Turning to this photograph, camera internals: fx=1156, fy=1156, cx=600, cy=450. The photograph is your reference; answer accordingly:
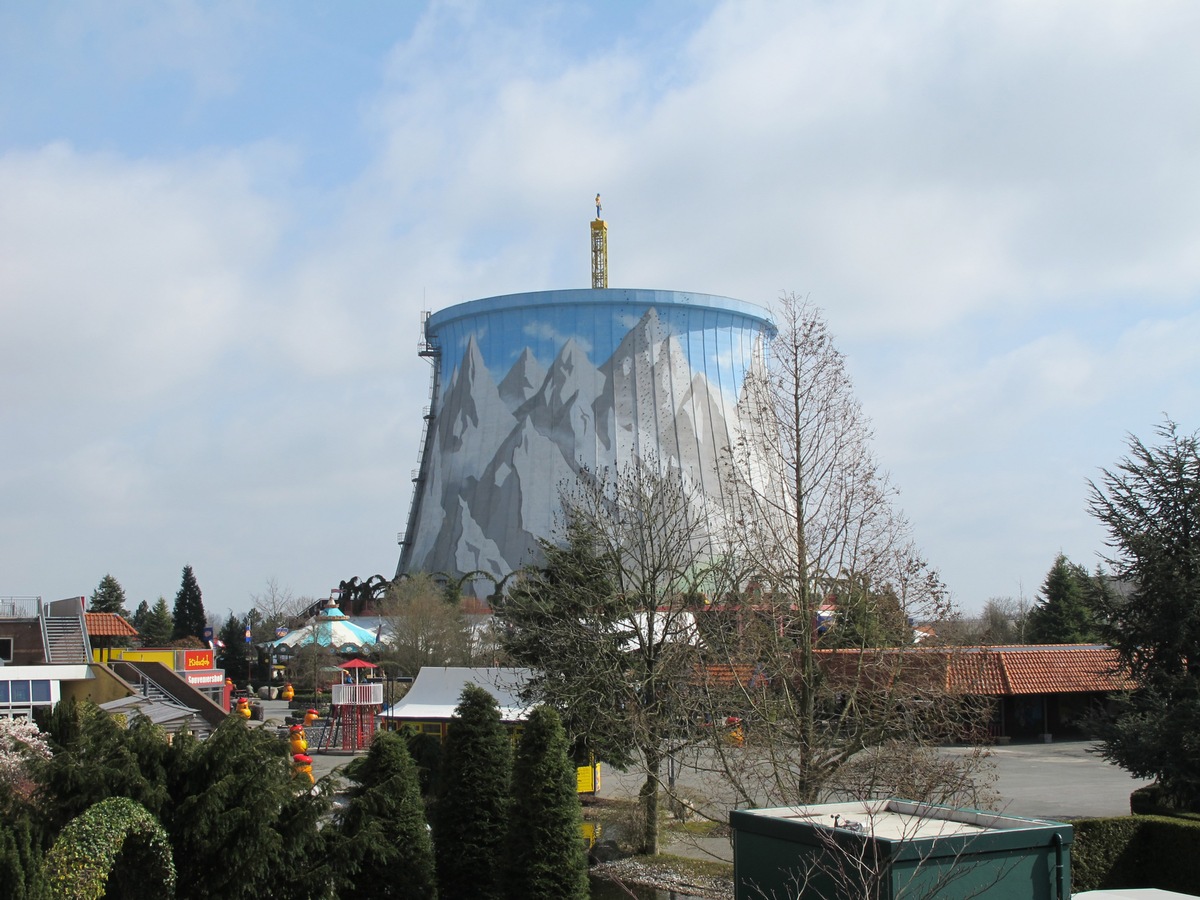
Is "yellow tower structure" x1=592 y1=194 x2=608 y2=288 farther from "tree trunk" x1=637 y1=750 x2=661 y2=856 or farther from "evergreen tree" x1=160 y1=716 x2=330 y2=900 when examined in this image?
"evergreen tree" x1=160 y1=716 x2=330 y2=900

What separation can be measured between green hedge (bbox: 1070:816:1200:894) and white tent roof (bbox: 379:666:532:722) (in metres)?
8.94

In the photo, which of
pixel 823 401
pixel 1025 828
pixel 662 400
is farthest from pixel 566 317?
pixel 1025 828

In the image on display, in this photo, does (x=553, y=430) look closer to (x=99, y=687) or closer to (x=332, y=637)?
(x=332, y=637)

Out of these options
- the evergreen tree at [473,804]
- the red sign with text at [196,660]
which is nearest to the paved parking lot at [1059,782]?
the evergreen tree at [473,804]

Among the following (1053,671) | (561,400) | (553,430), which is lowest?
(1053,671)

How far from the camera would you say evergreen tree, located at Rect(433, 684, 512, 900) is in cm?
1045

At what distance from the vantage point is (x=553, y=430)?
1722 inches

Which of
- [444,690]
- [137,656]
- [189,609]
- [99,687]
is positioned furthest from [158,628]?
[444,690]

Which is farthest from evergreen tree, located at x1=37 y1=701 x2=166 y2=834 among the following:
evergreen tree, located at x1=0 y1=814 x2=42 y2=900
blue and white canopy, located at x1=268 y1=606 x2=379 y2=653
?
blue and white canopy, located at x1=268 y1=606 x2=379 y2=653

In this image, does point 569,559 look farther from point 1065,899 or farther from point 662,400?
point 662,400

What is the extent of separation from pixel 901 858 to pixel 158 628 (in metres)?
48.4

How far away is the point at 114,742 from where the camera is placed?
7.77 m

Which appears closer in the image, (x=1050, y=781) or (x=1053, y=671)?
(x=1050, y=781)

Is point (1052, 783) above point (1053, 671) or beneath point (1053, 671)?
beneath
